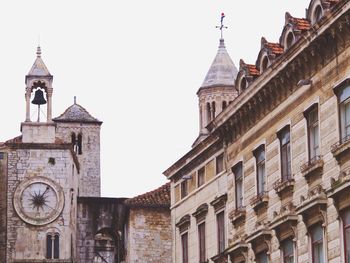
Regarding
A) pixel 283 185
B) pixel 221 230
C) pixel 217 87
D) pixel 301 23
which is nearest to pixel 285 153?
pixel 283 185

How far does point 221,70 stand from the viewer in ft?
249

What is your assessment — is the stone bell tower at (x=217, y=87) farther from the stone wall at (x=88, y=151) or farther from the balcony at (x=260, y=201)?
the balcony at (x=260, y=201)

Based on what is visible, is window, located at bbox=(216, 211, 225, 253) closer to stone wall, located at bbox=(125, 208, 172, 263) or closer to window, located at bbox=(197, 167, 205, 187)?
window, located at bbox=(197, 167, 205, 187)

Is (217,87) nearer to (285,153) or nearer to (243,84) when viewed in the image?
(243,84)

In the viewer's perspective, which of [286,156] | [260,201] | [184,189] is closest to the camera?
[286,156]

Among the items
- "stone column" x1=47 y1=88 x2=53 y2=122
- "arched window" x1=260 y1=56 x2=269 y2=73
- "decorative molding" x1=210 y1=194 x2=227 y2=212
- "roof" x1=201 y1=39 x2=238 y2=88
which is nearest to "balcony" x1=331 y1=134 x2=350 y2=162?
"arched window" x1=260 y1=56 x2=269 y2=73

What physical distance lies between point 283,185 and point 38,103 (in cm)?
4826

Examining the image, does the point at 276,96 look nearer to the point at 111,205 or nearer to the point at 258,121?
the point at 258,121

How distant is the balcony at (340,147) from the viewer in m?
31.2

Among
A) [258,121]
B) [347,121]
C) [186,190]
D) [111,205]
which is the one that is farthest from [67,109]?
[347,121]

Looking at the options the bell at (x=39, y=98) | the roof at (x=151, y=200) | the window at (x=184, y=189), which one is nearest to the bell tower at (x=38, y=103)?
the bell at (x=39, y=98)

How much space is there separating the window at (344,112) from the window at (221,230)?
11054 mm

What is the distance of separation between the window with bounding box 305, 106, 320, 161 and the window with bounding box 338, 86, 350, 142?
1.54 meters

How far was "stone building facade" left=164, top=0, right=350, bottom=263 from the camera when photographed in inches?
1257
